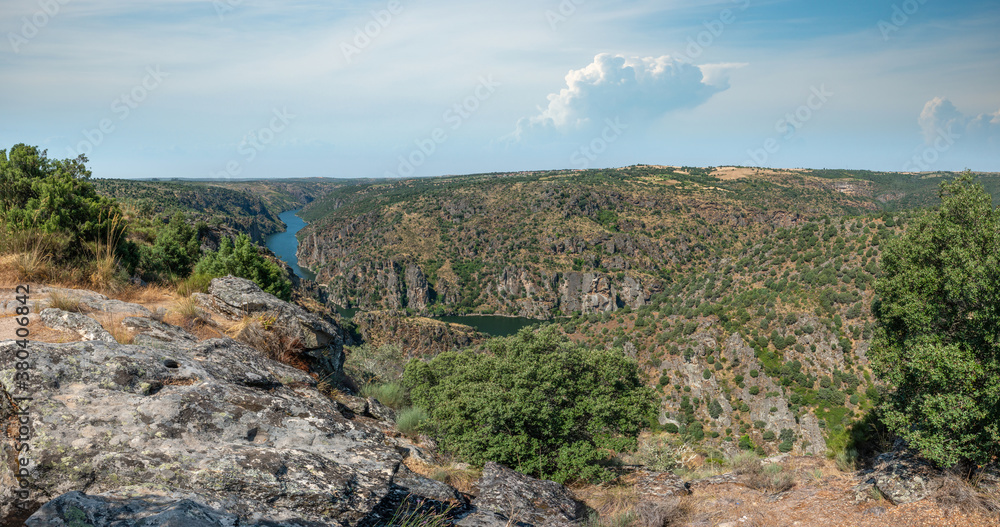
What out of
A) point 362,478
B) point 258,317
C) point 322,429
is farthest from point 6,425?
point 258,317

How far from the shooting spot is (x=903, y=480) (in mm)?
8797

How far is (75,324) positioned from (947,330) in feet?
48.6

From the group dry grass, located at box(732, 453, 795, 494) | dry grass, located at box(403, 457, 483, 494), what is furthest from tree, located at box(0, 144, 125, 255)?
dry grass, located at box(732, 453, 795, 494)

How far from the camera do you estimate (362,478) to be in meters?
4.42

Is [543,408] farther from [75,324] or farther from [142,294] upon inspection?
[75,324]

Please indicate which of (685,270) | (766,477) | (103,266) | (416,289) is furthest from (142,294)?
(416,289)

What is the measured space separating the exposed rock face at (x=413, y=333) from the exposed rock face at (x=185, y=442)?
8270cm

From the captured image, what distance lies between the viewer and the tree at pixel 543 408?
463 inches

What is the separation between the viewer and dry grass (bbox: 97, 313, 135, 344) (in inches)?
231

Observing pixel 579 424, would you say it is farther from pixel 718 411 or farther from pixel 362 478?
pixel 718 411

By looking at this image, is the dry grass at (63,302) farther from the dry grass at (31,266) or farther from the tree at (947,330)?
the tree at (947,330)

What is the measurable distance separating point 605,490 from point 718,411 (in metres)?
31.8

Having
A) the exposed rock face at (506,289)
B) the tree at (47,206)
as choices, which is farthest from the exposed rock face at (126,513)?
the exposed rock face at (506,289)

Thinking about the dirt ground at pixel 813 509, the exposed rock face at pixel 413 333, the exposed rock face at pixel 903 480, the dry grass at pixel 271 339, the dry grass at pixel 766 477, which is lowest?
the exposed rock face at pixel 413 333
